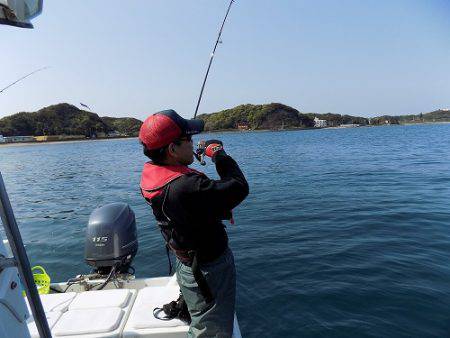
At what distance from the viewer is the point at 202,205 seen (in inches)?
102

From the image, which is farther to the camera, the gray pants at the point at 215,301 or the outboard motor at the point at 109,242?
the outboard motor at the point at 109,242

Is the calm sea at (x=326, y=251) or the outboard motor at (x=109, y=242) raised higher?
the outboard motor at (x=109, y=242)

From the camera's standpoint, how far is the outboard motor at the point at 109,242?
4941mm

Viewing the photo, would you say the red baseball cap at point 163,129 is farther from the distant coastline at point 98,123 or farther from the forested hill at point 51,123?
the forested hill at point 51,123

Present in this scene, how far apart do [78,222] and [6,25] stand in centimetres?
1164

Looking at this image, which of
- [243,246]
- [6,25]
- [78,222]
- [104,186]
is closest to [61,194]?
[104,186]

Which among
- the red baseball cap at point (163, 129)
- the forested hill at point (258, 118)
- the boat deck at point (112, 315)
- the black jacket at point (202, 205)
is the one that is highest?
the forested hill at point (258, 118)

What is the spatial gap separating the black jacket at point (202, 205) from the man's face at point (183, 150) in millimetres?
226

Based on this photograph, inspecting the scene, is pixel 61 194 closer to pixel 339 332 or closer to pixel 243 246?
pixel 243 246

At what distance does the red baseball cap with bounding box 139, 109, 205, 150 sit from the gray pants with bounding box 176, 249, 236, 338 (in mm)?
984

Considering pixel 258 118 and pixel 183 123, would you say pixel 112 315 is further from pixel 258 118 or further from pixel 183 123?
pixel 258 118

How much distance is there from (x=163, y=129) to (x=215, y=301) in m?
1.37

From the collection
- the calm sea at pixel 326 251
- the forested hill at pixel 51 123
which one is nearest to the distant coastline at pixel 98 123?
the forested hill at pixel 51 123

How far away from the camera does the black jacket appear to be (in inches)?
101
